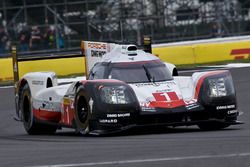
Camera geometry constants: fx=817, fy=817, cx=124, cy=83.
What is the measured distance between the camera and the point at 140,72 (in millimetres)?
12203

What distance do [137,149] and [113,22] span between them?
987 inches

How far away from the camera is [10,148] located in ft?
34.9

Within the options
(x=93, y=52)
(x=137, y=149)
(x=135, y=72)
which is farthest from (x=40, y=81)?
(x=137, y=149)

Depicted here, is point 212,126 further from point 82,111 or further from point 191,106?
point 82,111

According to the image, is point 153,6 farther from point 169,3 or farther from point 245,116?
point 245,116

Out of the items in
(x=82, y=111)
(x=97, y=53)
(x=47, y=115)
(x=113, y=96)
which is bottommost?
(x=47, y=115)

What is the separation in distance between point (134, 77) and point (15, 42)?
859 inches

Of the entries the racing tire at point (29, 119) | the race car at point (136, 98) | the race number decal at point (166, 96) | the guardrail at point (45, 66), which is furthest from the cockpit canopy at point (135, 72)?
the guardrail at point (45, 66)

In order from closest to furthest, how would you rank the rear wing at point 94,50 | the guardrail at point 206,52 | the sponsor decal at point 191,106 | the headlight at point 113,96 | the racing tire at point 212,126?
the headlight at point 113,96, the sponsor decal at point 191,106, the racing tire at point 212,126, the rear wing at point 94,50, the guardrail at point 206,52

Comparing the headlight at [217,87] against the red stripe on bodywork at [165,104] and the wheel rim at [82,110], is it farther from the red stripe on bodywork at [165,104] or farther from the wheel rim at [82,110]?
the wheel rim at [82,110]

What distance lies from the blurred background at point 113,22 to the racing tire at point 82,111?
21.6 meters

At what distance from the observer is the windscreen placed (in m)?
12.1

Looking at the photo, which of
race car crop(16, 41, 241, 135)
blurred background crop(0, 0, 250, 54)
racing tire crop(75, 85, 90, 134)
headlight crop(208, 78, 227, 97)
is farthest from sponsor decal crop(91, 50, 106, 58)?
blurred background crop(0, 0, 250, 54)

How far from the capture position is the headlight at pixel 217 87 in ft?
37.8
